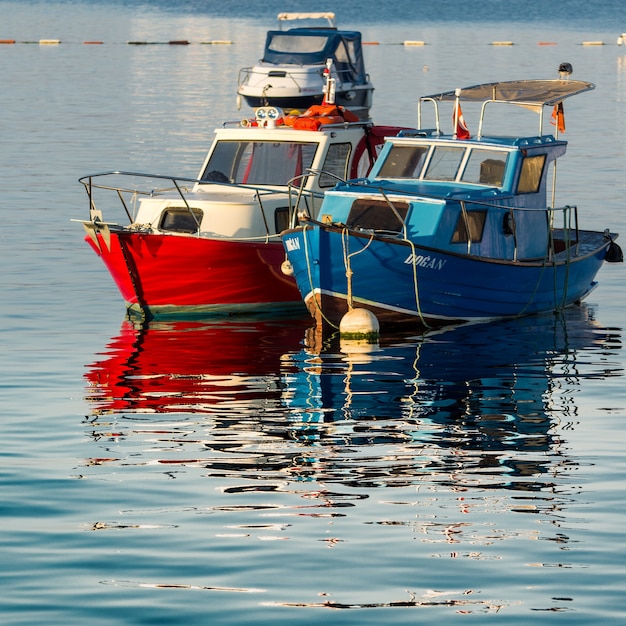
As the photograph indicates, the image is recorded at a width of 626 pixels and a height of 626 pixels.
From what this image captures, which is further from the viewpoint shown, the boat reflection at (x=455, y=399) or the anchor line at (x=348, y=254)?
the anchor line at (x=348, y=254)

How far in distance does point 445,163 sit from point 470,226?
5.91 ft

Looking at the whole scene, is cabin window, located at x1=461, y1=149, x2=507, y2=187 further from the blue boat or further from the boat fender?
the boat fender

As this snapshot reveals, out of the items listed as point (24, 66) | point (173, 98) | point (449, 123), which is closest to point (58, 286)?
point (449, 123)

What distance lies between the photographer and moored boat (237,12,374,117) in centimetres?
5162

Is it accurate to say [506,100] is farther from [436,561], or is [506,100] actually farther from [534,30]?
[534,30]

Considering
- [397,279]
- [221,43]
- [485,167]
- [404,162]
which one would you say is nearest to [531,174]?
[485,167]

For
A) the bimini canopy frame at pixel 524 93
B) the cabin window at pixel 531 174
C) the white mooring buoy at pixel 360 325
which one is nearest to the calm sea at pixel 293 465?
the white mooring buoy at pixel 360 325

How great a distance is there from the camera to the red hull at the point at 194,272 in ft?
81.1

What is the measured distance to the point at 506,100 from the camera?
2672cm

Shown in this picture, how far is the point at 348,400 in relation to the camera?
18906 mm

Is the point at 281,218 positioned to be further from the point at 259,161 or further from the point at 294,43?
the point at 294,43

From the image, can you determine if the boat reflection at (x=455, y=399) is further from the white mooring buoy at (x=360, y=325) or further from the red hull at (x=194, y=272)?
the red hull at (x=194, y=272)

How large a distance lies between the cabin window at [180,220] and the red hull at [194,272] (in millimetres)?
725

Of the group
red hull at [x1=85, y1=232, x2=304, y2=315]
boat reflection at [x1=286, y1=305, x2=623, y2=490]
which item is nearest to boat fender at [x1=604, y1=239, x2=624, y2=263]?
boat reflection at [x1=286, y1=305, x2=623, y2=490]
